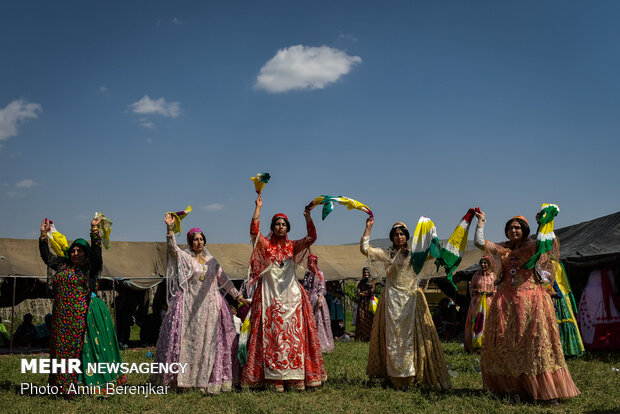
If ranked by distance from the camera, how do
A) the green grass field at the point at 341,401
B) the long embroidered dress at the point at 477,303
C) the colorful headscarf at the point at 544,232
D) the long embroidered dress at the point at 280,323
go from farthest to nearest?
A: the long embroidered dress at the point at 477,303
the long embroidered dress at the point at 280,323
the colorful headscarf at the point at 544,232
the green grass field at the point at 341,401

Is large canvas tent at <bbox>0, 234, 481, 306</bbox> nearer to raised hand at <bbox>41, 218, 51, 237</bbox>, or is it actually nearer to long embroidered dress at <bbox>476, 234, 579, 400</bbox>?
raised hand at <bbox>41, 218, 51, 237</bbox>

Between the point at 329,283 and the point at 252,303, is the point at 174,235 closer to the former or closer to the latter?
the point at 252,303

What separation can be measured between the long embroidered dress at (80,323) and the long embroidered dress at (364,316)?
8699mm

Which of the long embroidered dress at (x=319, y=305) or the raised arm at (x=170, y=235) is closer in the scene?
the raised arm at (x=170, y=235)

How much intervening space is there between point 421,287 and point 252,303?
2146mm

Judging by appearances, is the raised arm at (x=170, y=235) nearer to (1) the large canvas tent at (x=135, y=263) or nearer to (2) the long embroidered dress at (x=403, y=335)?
(2) the long embroidered dress at (x=403, y=335)

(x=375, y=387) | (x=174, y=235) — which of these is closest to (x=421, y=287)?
(x=375, y=387)

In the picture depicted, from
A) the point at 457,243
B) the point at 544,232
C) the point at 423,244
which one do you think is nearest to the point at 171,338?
the point at 423,244

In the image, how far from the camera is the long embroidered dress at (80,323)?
228 inches

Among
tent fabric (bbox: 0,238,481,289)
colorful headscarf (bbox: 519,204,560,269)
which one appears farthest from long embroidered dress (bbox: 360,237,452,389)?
tent fabric (bbox: 0,238,481,289)

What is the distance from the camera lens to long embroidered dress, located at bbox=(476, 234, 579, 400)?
513cm

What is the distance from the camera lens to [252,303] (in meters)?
6.22

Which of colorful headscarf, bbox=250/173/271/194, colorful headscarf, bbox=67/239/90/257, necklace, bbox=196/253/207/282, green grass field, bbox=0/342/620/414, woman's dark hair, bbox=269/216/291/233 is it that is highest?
colorful headscarf, bbox=250/173/271/194

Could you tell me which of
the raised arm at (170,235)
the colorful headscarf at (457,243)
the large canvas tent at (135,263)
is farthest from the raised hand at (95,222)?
the large canvas tent at (135,263)
